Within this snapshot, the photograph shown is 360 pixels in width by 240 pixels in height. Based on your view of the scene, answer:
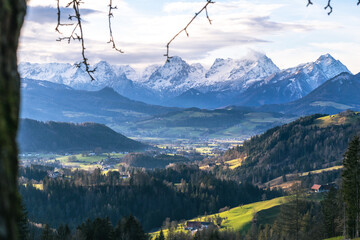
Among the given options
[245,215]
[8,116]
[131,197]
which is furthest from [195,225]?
[8,116]

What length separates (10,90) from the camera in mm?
2518

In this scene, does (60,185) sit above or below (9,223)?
below

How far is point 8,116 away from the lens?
8.00 ft

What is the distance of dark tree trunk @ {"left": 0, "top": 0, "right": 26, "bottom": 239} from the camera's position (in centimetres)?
228

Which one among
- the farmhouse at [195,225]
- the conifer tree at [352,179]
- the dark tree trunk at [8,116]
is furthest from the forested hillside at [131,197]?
the dark tree trunk at [8,116]

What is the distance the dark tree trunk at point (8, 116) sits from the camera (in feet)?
7.47

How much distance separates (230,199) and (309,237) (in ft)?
340

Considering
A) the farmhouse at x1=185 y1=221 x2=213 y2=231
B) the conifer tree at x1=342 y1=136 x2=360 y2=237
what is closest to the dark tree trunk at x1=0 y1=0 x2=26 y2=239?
the conifer tree at x1=342 y1=136 x2=360 y2=237

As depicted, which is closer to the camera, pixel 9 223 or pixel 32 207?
pixel 9 223

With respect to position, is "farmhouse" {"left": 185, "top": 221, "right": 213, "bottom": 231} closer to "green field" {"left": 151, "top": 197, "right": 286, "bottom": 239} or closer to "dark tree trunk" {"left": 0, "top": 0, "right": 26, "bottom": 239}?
"green field" {"left": 151, "top": 197, "right": 286, "bottom": 239}

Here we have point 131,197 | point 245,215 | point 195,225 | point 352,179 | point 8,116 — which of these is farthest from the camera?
point 131,197

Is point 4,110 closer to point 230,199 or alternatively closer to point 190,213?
point 190,213

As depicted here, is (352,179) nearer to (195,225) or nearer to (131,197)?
(195,225)

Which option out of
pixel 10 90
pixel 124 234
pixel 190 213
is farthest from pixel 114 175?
pixel 10 90
